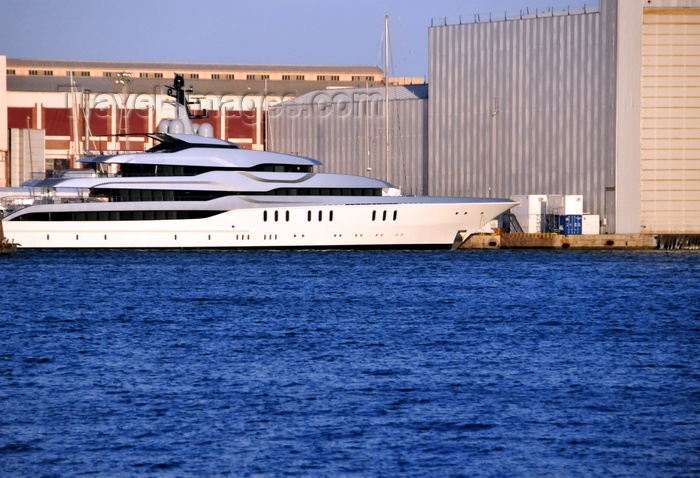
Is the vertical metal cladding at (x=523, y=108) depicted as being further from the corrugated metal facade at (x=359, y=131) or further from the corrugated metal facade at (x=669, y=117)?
the corrugated metal facade at (x=359, y=131)

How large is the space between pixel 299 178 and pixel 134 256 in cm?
904

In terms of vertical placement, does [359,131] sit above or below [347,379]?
above

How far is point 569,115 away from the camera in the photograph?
75.5m

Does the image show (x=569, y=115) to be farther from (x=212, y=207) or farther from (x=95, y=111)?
(x=95, y=111)

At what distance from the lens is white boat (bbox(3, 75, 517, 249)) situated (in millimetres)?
65000

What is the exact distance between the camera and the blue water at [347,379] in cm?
1928

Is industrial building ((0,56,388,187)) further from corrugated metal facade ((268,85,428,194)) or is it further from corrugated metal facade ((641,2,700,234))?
corrugated metal facade ((641,2,700,234))

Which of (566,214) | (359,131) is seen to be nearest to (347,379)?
(566,214)

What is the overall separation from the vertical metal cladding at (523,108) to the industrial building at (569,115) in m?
0.06

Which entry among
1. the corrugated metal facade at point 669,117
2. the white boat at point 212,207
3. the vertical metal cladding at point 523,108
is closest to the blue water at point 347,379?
the white boat at point 212,207

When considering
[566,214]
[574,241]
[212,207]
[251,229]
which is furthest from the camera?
[574,241]

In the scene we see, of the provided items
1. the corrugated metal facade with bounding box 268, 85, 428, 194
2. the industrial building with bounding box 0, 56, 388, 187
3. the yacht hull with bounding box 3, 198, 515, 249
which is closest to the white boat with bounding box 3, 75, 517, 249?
the yacht hull with bounding box 3, 198, 515, 249

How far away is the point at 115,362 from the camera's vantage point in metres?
27.8

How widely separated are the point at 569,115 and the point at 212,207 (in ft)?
72.9
